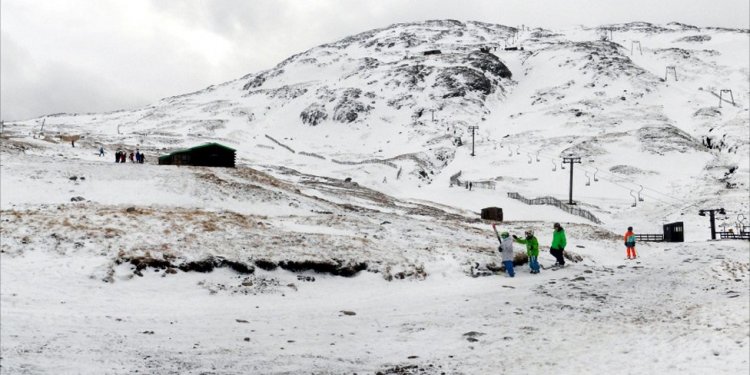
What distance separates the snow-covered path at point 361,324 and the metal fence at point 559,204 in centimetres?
3650

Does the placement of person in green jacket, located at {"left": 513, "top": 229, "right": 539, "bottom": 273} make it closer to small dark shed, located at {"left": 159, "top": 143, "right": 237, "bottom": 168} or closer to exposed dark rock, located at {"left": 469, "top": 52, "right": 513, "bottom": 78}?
small dark shed, located at {"left": 159, "top": 143, "right": 237, "bottom": 168}

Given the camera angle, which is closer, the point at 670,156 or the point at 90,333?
the point at 90,333

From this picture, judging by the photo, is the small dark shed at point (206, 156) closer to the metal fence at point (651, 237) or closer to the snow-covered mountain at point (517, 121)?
the snow-covered mountain at point (517, 121)

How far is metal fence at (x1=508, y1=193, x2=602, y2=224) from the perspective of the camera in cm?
5490

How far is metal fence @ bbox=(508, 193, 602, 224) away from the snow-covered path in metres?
36.5

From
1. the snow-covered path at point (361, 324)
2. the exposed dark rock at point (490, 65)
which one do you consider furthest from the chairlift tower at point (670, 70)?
the snow-covered path at point (361, 324)

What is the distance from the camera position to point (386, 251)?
2048 cm

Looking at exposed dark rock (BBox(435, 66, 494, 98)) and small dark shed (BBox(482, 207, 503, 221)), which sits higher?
exposed dark rock (BBox(435, 66, 494, 98))

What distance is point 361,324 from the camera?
43.9 feet

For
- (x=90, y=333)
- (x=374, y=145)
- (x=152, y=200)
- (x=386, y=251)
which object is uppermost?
(x=374, y=145)

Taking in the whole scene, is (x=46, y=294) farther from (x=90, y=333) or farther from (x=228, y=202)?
(x=228, y=202)

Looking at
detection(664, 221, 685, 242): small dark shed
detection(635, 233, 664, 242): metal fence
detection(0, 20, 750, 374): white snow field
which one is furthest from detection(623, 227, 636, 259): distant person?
detection(635, 233, 664, 242): metal fence

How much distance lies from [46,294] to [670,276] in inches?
881

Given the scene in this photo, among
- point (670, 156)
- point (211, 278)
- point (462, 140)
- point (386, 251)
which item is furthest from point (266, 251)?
point (462, 140)
